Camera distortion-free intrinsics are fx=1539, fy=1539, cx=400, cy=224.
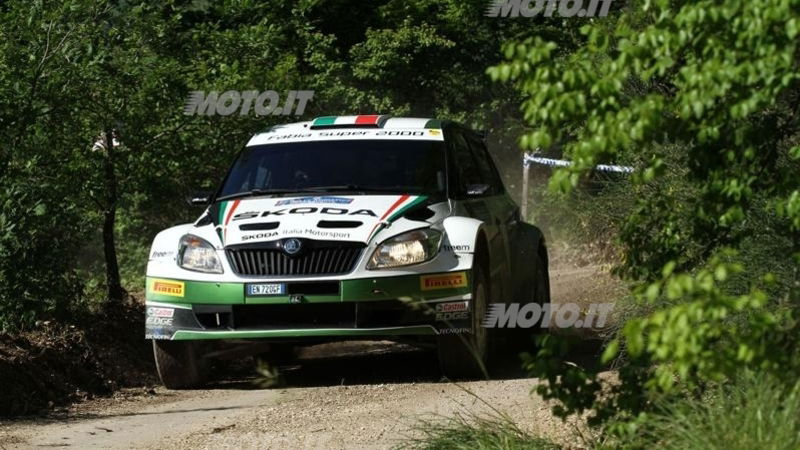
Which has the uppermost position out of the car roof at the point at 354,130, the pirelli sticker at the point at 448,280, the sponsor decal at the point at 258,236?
the car roof at the point at 354,130

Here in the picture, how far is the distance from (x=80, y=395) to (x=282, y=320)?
1608 millimetres

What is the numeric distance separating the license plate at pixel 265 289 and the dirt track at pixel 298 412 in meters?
0.71

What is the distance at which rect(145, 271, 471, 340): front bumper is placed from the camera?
10.5 meters

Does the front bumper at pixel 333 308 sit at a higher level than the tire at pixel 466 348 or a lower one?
higher

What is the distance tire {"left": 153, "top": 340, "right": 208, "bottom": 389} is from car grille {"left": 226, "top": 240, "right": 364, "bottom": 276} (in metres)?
0.91

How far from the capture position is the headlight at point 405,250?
10.5m

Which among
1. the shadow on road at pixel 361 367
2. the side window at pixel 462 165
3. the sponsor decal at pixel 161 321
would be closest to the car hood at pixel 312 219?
the side window at pixel 462 165

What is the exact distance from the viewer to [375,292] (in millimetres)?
10438

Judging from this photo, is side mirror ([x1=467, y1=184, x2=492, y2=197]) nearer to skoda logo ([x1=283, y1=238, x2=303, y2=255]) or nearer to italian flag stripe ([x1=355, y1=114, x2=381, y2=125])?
italian flag stripe ([x1=355, y1=114, x2=381, y2=125])

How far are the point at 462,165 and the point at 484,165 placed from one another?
3.04 ft

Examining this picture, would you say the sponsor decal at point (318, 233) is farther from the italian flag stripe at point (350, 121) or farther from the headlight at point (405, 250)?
the italian flag stripe at point (350, 121)

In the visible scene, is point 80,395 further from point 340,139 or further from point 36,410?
point 340,139

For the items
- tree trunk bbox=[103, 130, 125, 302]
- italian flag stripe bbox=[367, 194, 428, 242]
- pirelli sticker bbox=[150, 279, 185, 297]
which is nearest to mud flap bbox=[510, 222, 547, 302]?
italian flag stripe bbox=[367, 194, 428, 242]

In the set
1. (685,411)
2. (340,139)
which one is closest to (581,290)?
(340,139)
